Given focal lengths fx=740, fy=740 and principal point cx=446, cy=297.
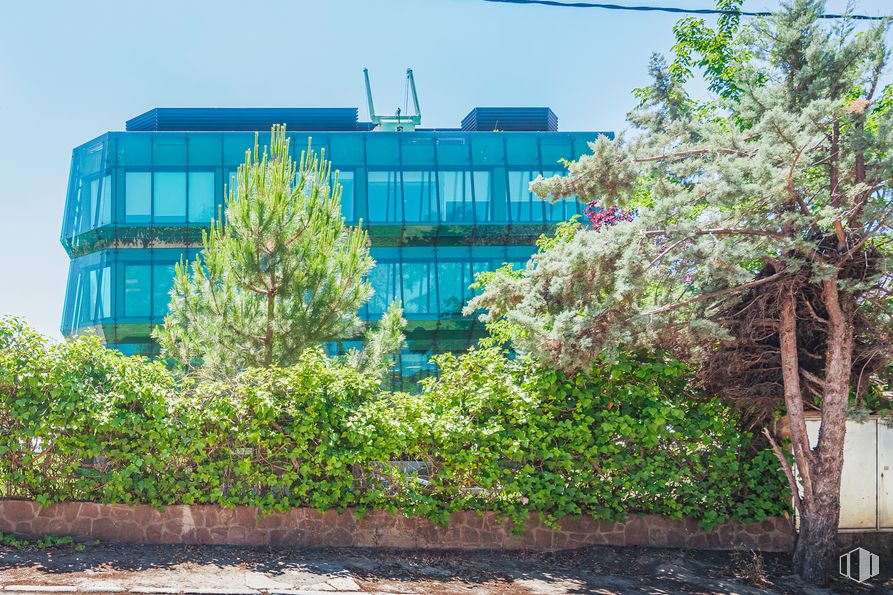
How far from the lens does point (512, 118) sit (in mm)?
28172

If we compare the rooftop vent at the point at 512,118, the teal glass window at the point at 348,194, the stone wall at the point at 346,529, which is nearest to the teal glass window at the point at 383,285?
the teal glass window at the point at 348,194

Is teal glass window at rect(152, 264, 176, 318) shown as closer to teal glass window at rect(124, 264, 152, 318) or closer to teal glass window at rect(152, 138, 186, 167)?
teal glass window at rect(124, 264, 152, 318)

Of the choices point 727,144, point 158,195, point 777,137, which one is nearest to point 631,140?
point 727,144

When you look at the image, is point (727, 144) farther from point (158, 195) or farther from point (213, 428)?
point (158, 195)

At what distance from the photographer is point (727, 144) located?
838cm

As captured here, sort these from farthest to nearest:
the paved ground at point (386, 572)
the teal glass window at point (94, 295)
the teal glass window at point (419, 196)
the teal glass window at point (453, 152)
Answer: the teal glass window at point (453, 152), the teal glass window at point (419, 196), the teal glass window at point (94, 295), the paved ground at point (386, 572)

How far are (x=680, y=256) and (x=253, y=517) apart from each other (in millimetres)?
6289

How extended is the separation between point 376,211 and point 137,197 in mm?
8014

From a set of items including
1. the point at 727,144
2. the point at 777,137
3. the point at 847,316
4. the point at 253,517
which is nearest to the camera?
the point at 777,137

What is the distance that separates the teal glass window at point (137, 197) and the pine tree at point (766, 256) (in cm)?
1836

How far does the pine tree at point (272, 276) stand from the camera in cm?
1131

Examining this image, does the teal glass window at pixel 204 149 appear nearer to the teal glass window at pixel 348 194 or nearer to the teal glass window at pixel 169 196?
the teal glass window at pixel 169 196

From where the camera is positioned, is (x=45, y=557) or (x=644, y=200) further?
(x=644, y=200)

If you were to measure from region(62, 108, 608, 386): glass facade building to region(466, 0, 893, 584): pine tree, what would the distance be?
14977 mm
